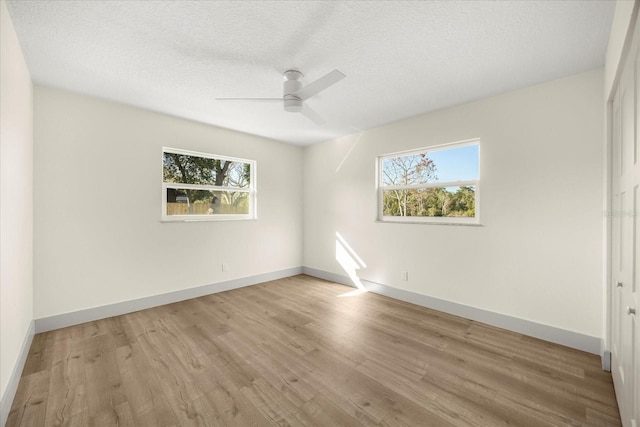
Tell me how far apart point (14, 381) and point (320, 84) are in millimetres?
3085

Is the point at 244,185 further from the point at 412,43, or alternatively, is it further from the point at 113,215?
the point at 412,43

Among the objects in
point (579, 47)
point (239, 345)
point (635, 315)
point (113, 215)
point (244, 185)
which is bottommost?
point (239, 345)

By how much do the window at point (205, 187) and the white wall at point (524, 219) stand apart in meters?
2.40

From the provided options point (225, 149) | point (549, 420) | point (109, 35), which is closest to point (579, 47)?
point (549, 420)

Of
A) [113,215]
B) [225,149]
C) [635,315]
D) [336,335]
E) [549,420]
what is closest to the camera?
[635,315]

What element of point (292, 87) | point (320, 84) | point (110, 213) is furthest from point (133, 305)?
point (320, 84)

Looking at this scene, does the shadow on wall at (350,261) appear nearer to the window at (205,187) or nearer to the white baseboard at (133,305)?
the white baseboard at (133,305)

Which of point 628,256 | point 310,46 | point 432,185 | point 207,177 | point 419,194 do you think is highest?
point 310,46

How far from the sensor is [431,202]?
3.53 metres

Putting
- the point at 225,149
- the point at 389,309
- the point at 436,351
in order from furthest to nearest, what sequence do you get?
the point at 225,149 → the point at 389,309 → the point at 436,351

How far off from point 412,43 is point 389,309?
289 cm

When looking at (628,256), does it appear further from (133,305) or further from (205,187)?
(133,305)

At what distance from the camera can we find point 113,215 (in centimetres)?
312

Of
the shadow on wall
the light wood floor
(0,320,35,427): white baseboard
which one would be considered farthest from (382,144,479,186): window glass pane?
(0,320,35,427): white baseboard
